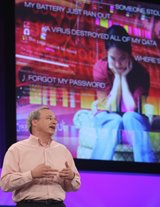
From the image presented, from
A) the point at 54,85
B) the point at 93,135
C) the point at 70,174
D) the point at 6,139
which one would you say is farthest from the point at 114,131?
the point at 70,174

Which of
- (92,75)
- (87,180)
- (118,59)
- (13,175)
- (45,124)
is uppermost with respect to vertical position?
(118,59)

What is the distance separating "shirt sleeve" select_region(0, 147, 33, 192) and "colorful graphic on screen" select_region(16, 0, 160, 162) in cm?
149

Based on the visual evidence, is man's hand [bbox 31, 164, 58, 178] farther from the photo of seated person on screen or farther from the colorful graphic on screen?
the photo of seated person on screen

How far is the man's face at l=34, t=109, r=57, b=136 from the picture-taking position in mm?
3346

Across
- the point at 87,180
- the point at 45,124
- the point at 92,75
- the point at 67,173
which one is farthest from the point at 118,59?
the point at 67,173

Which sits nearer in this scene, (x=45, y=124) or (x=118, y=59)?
(x=45, y=124)

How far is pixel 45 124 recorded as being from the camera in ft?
11.0

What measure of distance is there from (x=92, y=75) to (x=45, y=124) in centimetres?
184

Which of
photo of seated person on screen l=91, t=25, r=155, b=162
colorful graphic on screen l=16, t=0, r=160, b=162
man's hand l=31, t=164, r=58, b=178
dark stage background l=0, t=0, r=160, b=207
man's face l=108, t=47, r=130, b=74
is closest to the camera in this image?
man's hand l=31, t=164, r=58, b=178

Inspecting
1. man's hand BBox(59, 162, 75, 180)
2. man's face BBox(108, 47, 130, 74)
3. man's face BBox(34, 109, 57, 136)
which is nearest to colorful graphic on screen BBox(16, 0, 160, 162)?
man's face BBox(108, 47, 130, 74)

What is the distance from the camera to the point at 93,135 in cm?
499

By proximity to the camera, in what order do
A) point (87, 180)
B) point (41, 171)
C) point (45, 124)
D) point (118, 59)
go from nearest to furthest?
point (41, 171) → point (45, 124) → point (87, 180) → point (118, 59)

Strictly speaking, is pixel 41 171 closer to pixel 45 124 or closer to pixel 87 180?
pixel 45 124

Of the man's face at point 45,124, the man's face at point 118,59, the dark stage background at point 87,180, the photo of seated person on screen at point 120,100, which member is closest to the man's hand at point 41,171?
the man's face at point 45,124
